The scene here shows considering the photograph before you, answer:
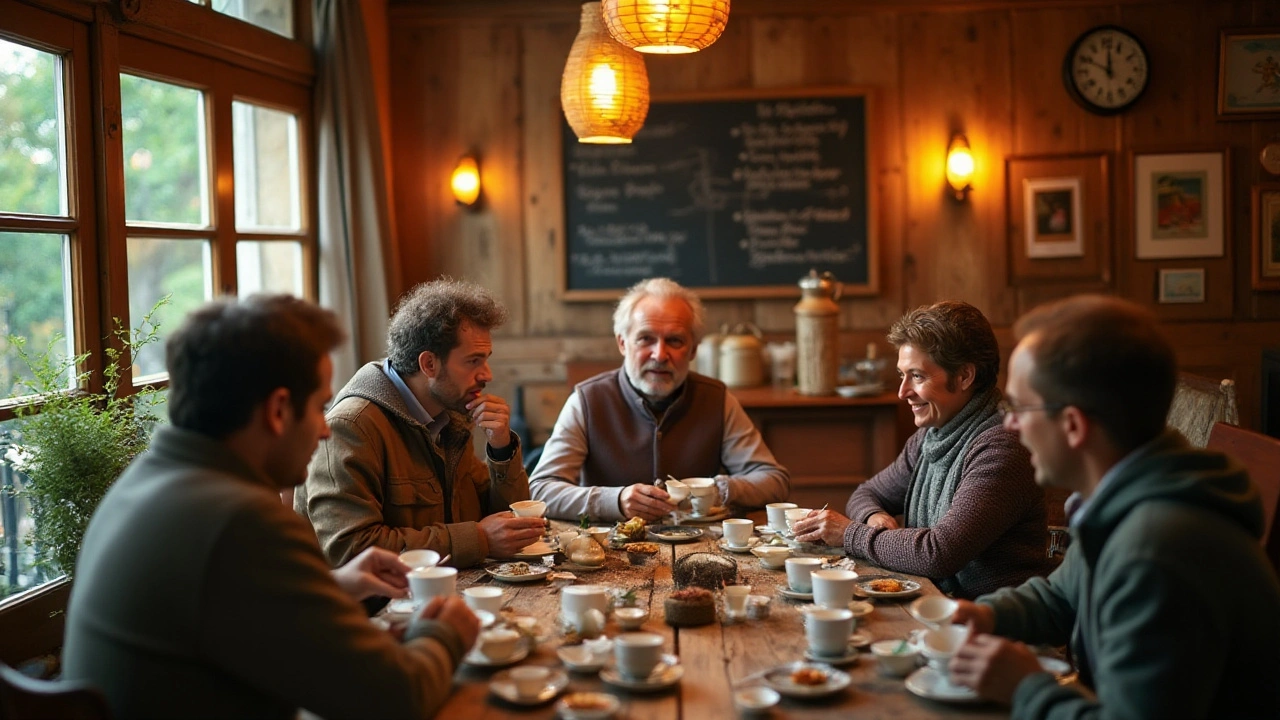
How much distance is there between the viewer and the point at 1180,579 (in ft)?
4.82

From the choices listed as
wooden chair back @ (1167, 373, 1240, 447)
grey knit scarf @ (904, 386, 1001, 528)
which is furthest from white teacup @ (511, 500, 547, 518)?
wooden chair back @ (1167, 373, 1240, 447)

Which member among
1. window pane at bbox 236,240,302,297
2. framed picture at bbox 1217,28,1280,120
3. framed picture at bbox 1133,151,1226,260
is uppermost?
framed picture at bbox 1217,28,1280,120

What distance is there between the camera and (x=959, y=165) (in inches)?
201

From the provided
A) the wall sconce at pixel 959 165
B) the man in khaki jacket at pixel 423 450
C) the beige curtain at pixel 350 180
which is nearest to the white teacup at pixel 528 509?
the man in khaki jacket at pixel 423 450

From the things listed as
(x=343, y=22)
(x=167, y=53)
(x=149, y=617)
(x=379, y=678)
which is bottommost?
(x=379, y=678)

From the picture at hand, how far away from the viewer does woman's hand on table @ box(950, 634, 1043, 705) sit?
1.63 m

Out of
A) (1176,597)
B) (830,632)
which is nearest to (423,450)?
(830,632)

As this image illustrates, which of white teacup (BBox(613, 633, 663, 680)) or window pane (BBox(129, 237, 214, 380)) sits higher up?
window pane (BBox(129, 237, 214, 380))

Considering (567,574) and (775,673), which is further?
(567,574)

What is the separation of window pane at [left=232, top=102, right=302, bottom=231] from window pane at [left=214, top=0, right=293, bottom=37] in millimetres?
317

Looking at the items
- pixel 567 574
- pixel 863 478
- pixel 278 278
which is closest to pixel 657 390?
pixel 567 574

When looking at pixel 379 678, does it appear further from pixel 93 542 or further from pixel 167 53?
pixel 167 53

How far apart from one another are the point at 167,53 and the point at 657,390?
75.1 inches

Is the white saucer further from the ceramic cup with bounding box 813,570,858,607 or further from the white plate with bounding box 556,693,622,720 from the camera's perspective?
the white plate with bounding box 556,693,622,720
